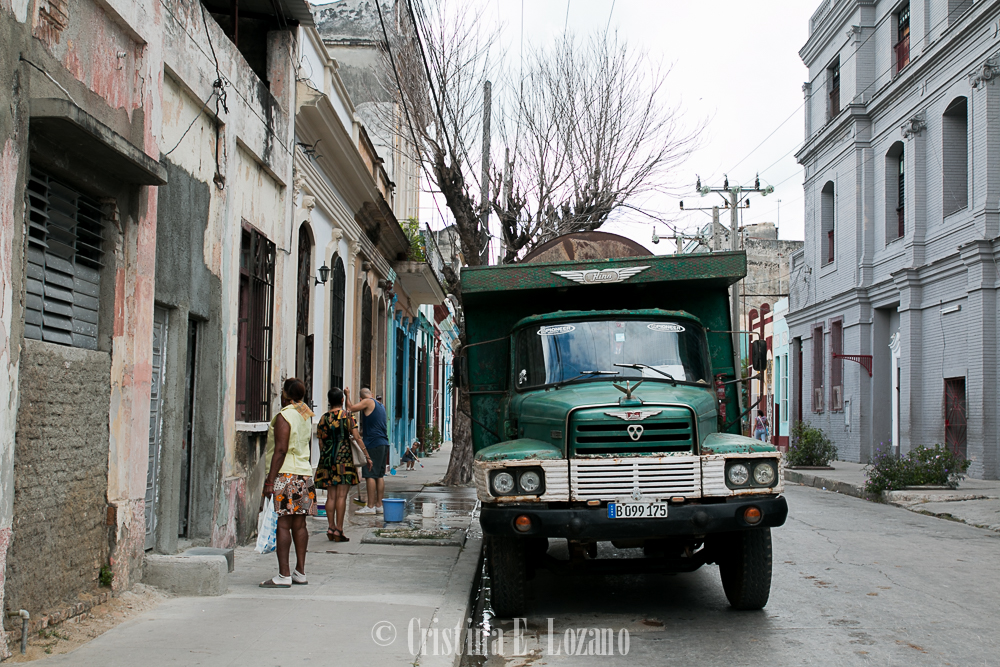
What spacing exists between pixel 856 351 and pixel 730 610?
66.4ft

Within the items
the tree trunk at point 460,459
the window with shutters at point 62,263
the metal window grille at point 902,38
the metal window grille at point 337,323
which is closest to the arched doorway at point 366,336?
the metal window grille at point 337,323

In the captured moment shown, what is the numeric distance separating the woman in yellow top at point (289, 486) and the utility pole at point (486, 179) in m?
Result: 10.0

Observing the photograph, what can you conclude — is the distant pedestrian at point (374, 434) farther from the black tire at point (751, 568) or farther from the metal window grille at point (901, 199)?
the metal window grille at point (901, 199)

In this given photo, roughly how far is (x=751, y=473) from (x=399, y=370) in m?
18.2

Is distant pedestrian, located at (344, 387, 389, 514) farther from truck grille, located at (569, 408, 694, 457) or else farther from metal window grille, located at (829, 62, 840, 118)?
metal window grille, located at (829, 62, 840, 118)

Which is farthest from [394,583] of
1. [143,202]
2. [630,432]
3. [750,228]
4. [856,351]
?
[750,228]

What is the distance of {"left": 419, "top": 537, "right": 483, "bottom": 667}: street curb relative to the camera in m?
5.39

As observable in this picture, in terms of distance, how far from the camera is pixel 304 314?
13.1 m

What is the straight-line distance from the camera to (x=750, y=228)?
5975 centimetres

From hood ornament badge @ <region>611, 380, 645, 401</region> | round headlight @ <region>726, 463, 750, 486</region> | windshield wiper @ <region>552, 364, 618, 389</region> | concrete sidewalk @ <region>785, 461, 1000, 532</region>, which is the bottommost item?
concrete sidewalk @ <region>785, 461, 1000, 532</region>

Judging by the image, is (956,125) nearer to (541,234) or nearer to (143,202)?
(541,234)

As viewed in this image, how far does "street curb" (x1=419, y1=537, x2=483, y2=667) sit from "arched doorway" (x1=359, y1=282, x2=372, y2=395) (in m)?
9.28

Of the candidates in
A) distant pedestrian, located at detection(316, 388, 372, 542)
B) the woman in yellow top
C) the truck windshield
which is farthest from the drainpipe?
distant pedestrian, located at detection(316, 388, 372, 542)

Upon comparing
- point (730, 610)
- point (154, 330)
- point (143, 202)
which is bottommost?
point (730, 610)
